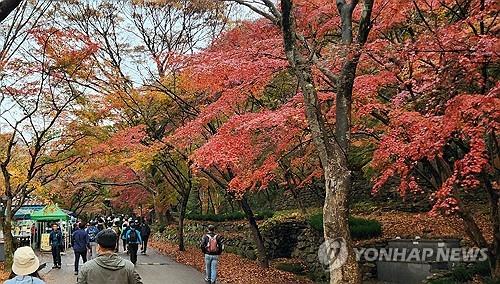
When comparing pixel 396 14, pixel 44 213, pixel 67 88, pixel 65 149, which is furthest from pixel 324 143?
pixel 44 213

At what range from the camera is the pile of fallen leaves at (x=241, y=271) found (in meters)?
14.6

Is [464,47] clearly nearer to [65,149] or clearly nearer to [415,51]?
[415,51]

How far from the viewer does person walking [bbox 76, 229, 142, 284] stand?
4.71 m

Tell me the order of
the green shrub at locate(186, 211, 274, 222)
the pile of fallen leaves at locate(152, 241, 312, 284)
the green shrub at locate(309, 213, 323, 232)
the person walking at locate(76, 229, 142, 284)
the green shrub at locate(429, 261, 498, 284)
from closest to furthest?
the person walking at locate(76, 229, 142, 284) < the green shrub at locate(429, 261, 498, 284) < the pile of fallen leaves at locate(152, 241, 312, 284) < the green shrub at locate(309, 213, 323, 232) < the green shrub at locate(186, 211, 274, 222)

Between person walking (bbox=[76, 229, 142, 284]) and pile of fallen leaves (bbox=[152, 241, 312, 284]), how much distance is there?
9.74m

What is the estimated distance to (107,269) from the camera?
15.5ft

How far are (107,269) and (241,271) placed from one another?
12.1 meters

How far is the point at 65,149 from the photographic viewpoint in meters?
18.3

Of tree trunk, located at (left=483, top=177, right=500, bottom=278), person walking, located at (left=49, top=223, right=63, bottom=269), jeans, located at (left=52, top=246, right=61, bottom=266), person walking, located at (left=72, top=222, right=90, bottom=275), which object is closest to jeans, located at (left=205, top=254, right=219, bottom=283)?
person walking, located at (left=72, top=222, right=90, bottom=275)

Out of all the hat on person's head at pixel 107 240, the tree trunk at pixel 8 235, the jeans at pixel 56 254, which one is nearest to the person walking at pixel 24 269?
the hat on person's head at pixel 107 240

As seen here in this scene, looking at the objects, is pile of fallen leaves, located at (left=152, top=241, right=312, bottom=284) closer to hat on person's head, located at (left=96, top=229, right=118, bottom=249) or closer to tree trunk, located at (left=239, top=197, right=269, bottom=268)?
tree trunk, located at (left=239, top=197, right=269, bottom=268)

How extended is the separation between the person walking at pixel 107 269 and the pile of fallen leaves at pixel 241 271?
9.74 m

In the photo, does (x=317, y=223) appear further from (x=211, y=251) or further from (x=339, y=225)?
(x=339, y=225)

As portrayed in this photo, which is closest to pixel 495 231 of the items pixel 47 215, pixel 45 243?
pixel 47 215
